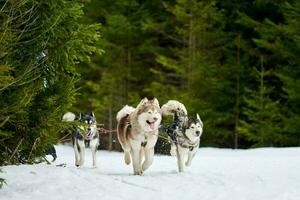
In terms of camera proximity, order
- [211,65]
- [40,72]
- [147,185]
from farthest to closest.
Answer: [211,65] → [40,72] → [147,185]

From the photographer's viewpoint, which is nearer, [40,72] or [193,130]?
[40,72]

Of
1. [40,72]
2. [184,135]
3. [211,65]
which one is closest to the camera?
[40,72]

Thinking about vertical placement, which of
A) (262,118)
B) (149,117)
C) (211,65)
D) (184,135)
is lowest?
(262,118)

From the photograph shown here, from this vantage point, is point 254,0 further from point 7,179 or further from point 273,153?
point 7,179

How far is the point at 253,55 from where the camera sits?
81.9 ft

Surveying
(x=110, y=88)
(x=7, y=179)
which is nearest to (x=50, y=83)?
(x=7, y=179)

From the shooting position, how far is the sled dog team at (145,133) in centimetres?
1052

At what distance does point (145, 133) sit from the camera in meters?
10.5

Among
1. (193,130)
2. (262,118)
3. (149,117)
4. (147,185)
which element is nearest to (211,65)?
(262,118)

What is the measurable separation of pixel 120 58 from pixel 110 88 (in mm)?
1688

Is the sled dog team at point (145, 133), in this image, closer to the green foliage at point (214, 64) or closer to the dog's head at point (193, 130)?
the dog's head at point (193, 130)

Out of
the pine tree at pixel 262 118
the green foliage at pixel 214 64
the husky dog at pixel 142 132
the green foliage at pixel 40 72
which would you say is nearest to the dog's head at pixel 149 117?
the husky dog at pixel 142 132

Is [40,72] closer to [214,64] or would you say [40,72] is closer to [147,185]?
[147,185]

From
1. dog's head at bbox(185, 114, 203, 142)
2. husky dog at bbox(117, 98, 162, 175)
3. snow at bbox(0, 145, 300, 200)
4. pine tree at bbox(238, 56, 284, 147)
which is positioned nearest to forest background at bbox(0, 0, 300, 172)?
pine tree at bbox(238, 56, 284, 147)
